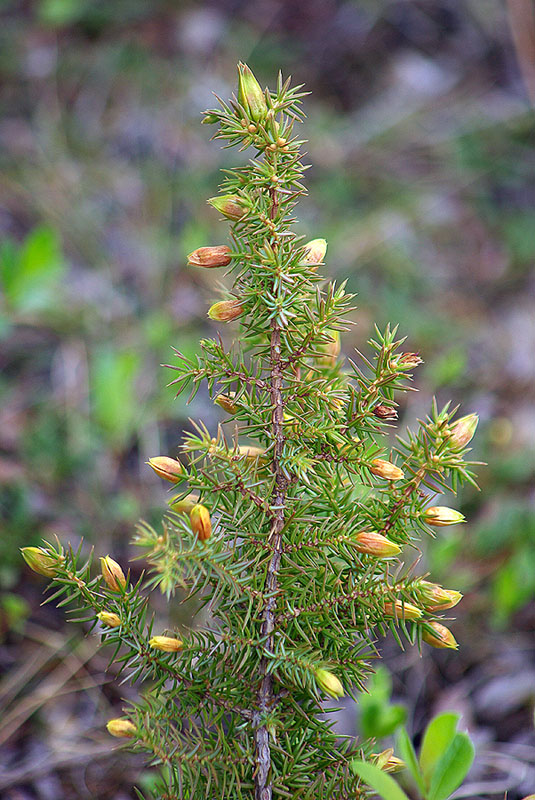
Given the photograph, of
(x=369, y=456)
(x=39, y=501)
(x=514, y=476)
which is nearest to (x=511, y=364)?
(x=514, y=476)

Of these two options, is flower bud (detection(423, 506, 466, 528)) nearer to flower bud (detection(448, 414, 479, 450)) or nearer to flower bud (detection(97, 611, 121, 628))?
flower bud (detection(448, 414, 479, 450))

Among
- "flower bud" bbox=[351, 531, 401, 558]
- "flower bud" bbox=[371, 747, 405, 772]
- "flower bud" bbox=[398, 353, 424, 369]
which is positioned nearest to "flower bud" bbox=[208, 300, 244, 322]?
"flower bud" bbox=[398, 353, 424, 369]

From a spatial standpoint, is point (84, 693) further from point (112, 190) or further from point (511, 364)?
point (112, 190)

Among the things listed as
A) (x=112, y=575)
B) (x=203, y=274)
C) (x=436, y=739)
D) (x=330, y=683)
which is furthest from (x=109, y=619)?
(x=203, y=274)

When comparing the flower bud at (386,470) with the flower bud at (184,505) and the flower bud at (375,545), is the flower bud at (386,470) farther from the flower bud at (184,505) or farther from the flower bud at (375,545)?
the flower bud at (184,505)

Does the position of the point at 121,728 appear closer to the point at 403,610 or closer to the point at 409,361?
the point at 403,610
